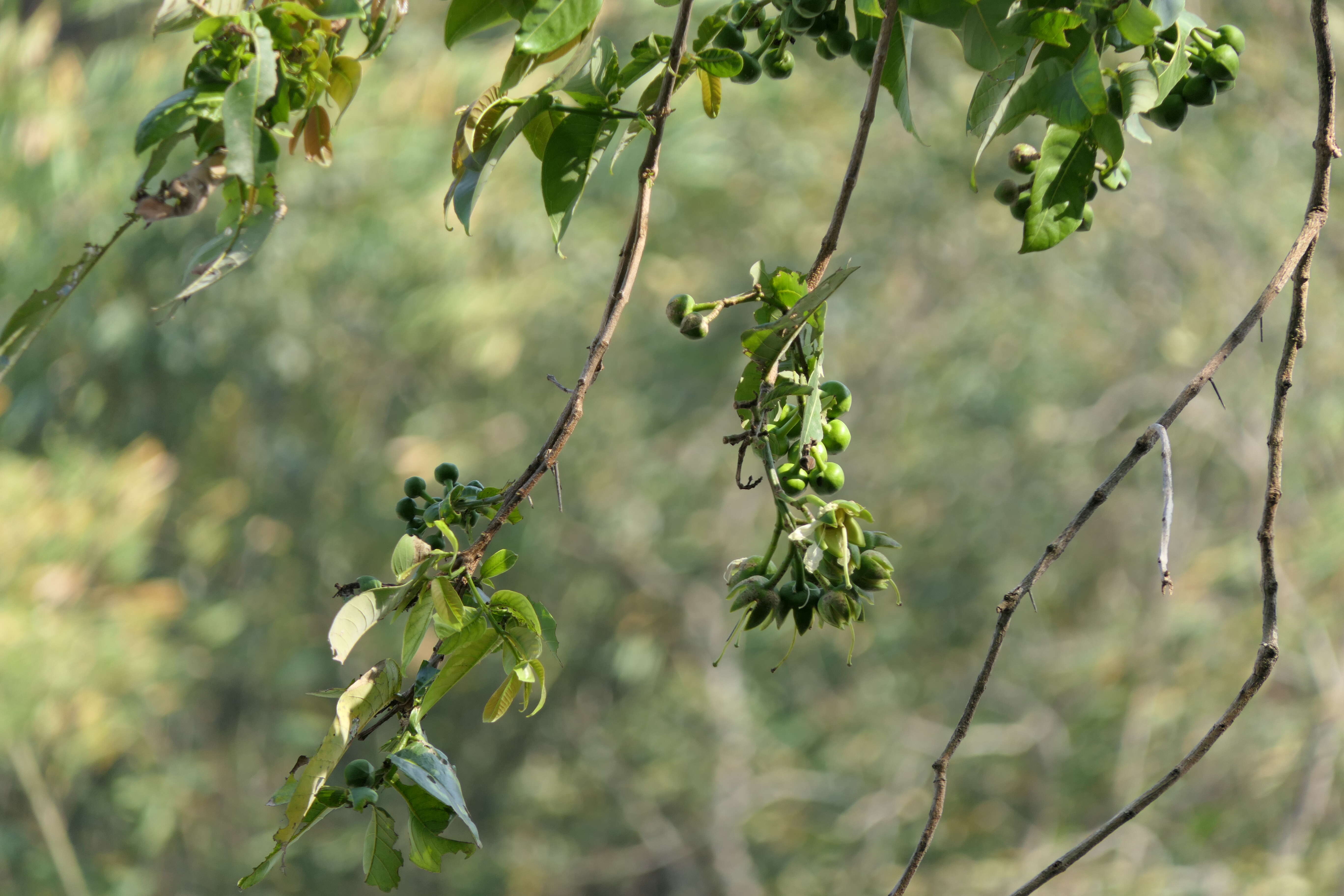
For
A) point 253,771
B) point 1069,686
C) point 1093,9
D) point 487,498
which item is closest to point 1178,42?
point 1093,9

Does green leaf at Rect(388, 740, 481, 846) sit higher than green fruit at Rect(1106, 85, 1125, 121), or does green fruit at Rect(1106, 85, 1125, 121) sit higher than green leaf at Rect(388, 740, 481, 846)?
green fruit at Rect(1106, 85, 1125, 121)

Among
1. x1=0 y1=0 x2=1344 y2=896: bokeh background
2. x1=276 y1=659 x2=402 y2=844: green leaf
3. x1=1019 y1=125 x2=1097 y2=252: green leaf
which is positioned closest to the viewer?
x1=276 y1=659 x2=402 y2=844: green leaf

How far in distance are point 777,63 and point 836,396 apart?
0.20 m

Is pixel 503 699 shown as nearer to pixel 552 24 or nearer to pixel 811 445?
pixel 811 445

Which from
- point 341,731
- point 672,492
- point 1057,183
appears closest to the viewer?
point 341,731

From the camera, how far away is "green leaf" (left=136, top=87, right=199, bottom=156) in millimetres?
551

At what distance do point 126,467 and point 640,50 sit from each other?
308 centimetres

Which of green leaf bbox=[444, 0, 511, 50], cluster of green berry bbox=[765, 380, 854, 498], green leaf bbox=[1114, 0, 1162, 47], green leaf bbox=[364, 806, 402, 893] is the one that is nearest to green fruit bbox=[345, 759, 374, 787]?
green leaf bbox=[364, 806, 402, 893]

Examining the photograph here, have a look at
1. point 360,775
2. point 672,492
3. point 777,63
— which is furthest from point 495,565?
point 672,492

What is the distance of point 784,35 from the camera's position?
0.63m

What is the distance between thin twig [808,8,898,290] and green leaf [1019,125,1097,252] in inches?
3.3

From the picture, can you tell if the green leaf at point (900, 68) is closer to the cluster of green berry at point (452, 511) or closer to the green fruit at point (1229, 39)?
the green fruit at point (1229, 39)

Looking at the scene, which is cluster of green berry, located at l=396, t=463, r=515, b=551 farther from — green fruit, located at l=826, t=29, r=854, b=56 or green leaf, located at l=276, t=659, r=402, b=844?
green fruit, located at l=826, t=29, r=854, b=56

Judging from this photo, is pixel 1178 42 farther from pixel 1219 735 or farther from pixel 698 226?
pixel 698 226
